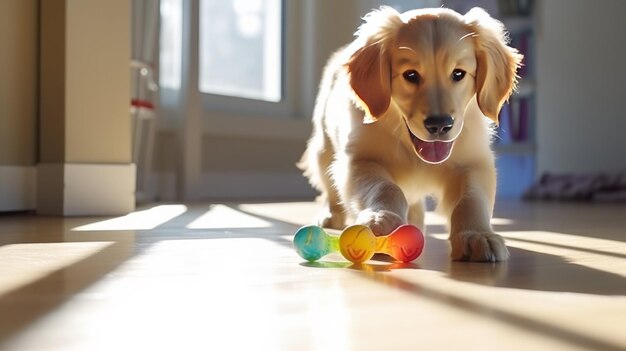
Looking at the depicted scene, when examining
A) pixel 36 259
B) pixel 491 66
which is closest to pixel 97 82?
pixel 36 259

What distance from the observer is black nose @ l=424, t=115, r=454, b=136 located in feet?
4.03

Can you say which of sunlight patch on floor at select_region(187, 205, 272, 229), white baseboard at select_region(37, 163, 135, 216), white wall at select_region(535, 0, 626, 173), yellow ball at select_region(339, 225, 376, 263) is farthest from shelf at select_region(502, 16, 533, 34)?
yellow ball at select_region(339, 225, 376, 263)

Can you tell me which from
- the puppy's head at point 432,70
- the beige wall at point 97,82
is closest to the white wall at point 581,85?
the beige wall at point 97,82

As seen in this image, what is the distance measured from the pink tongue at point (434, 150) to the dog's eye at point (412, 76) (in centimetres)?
11

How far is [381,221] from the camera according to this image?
118 centimetres

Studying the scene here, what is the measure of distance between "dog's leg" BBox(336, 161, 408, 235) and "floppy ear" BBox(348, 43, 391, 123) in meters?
0.10

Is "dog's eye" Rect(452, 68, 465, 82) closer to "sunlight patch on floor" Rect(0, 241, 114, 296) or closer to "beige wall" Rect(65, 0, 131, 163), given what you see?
"sunlight patch on floor" Rect(0, 241, 114, 296)

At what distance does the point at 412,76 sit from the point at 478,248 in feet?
1.13

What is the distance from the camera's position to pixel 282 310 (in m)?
0.72

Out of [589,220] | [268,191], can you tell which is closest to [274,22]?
[268,191]

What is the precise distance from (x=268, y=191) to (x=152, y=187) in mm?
769

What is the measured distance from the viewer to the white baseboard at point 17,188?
7.09 feet

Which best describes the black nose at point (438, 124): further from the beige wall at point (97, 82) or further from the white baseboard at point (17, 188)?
the white baseboard at point (17, 188)

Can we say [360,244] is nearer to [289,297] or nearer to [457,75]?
[289,297]
